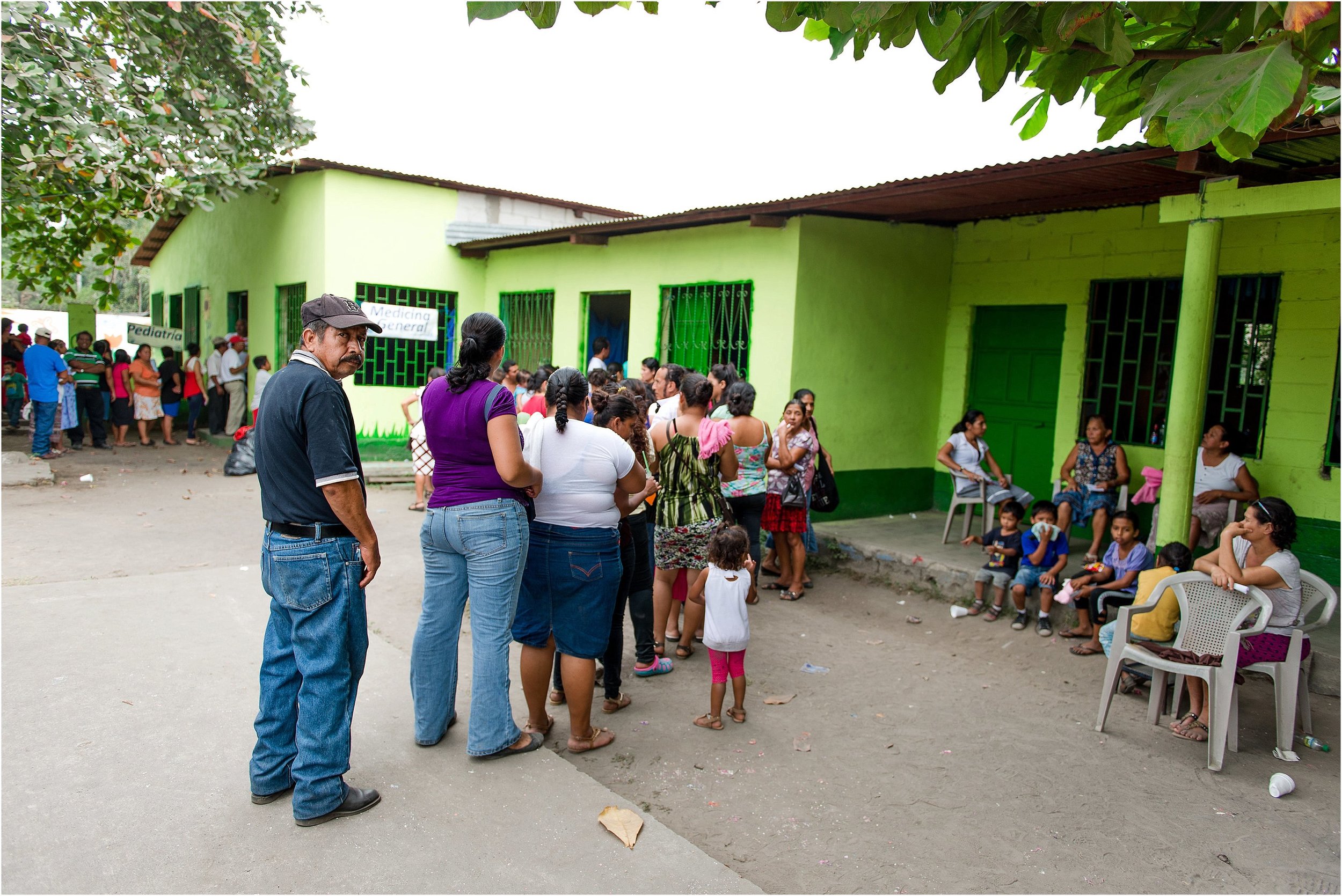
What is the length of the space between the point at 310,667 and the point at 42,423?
1067 centimetres

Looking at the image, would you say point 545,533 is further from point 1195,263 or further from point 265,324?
point 265,324

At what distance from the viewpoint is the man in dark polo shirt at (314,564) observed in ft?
9.61

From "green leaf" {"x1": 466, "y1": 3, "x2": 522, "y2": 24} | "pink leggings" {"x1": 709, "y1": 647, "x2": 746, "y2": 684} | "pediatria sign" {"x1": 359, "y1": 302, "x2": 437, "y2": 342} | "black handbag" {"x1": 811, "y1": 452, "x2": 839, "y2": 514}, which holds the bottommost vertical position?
"pink leggings" {"x1": 709, "y1": 647, "x2": 746, "y2": 684}

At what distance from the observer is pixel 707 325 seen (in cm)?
897

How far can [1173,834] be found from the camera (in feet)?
11.6

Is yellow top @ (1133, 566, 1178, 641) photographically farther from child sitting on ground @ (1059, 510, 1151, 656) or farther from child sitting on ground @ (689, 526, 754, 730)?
child sitting on ground @ (689, 526, 754, 730)

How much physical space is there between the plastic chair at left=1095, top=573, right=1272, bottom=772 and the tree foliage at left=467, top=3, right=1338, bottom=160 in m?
2.54

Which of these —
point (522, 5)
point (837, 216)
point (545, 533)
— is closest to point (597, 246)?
point (837, 216)

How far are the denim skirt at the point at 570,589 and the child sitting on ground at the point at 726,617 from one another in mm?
686

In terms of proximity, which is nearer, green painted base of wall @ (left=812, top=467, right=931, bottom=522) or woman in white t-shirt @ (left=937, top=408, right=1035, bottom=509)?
woman in white t-shirt @ (left=937, top=408, right=1035, bottom=509)

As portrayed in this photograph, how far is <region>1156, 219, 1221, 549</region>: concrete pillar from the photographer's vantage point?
5594mm

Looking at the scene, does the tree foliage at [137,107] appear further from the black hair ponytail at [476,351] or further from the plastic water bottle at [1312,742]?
the plastic water bottle at [1312,742]

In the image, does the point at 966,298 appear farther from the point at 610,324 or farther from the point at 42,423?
the point at 42,423

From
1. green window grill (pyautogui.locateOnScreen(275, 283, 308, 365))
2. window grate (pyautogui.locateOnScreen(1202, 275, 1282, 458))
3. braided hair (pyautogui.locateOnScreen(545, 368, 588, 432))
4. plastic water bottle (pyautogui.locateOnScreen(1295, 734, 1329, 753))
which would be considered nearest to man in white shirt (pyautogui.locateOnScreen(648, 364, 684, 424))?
braided hair (pyautogui.locateOnScreen(545, 368, 588, 432))
